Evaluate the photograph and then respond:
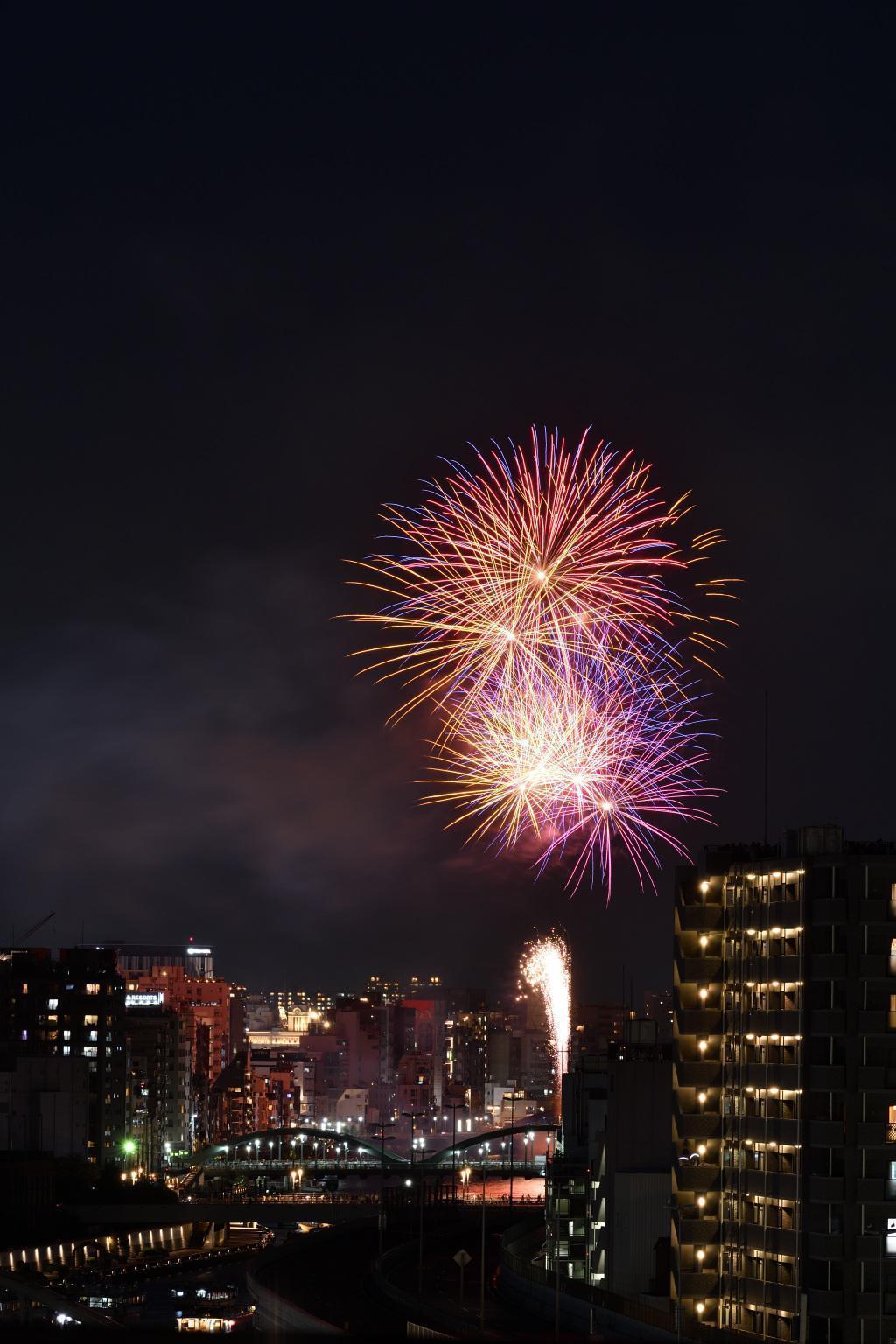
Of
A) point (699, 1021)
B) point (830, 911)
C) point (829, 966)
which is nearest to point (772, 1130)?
point (699, 1021)

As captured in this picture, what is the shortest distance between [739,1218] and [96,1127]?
8713 centimetres

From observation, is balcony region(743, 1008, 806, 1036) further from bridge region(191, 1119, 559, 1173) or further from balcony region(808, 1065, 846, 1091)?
bridge region(191, 1119, 559, 1173)

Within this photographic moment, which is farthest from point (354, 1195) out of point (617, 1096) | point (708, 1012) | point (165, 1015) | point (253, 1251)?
point (708, 1012)

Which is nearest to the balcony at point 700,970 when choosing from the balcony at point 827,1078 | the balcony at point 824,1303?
the balcony at point 827,1078

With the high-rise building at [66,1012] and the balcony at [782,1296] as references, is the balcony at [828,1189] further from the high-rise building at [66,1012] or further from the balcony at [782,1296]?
the high-rise building at [66,1012]

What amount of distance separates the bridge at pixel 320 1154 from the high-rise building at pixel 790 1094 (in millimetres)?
72512

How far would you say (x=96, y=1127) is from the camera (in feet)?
424

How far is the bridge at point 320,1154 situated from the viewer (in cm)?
14638

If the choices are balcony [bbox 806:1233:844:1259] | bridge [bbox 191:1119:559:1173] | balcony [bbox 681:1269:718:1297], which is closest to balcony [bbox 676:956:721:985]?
balcony [bbox 681:1269:718:1297]

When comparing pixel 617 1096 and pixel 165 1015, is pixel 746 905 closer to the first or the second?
pixel 617 1096

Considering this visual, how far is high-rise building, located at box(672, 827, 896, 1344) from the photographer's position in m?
46.9

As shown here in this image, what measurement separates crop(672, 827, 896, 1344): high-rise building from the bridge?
7251cm

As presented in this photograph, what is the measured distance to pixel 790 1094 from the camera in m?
48.6

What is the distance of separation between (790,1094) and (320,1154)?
139 metres
